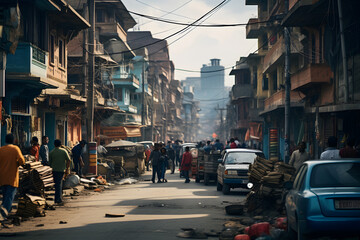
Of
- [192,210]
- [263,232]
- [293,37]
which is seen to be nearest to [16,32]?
[192,210]

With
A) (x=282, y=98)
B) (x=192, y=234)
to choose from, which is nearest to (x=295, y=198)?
(x=192, y=234)

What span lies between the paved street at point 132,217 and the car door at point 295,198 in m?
2.18

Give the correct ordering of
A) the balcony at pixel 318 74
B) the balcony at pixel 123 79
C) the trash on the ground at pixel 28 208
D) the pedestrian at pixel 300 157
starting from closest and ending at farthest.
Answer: the trash on the ground at pixel 28 208
the pedestrian at pixel 300 157
the balcony at pixel 318 74
the balcony at pixel 123 79

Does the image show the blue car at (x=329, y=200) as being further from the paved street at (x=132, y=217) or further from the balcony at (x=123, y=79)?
the balcony at (x=123, y=79)

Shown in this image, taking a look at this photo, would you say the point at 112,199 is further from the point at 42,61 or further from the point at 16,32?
the point at 42,61

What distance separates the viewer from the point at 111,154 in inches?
1200

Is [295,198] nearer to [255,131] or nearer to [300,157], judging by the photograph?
[300,157]

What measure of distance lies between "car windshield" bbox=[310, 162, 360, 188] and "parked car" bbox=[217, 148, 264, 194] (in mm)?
11369

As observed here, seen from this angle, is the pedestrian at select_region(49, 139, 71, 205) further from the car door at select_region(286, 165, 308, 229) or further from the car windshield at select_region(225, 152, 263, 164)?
the car door at select_region(286, 165, 308, 229)

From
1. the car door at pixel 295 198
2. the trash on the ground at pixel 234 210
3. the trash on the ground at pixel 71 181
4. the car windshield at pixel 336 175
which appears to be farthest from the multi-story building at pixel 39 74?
the car windshield at pixel 336 175

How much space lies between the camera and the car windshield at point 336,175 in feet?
27.4

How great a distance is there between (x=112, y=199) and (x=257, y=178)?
16.7 ft

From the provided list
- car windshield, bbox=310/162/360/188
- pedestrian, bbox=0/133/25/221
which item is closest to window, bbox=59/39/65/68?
pedestrian, bbox=0/133/25/221

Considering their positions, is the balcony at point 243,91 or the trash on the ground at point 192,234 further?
the balcony at point 243,91
